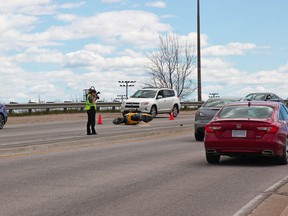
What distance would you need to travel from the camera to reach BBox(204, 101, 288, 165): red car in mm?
13508

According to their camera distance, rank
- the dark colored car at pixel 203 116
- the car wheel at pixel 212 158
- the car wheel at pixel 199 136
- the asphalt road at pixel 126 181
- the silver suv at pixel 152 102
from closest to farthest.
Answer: the asphalt road at pixel 126 181 < the car wheel at pixel 212 158 < the dark colored car at pixel 203 116 < the car wheel at pixel 199 136 < the silver suv at pixel 152 102

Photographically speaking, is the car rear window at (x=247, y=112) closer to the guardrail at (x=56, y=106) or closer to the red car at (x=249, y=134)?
the red car at (x=249, y=134)

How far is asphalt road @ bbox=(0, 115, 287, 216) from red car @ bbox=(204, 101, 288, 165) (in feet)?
1.11

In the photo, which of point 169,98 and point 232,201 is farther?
point 169,98

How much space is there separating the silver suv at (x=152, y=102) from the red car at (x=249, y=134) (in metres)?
22.5

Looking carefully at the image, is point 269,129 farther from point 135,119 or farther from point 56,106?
point 56,106

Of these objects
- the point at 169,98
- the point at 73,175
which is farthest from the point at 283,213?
the point at 169,98

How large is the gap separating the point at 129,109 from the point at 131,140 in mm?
16129

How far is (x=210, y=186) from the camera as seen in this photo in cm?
1052

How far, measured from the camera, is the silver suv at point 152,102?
121ft

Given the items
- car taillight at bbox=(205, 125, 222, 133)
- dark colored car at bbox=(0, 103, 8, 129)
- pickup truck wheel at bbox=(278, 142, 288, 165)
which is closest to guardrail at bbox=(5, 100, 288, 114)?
dark colored car at bbox=(0, 103, 8, 129)

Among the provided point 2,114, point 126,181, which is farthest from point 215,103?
point 2,114

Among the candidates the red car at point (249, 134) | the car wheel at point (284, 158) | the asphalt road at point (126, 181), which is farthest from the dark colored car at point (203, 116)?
the car wheel at point (284, 158)

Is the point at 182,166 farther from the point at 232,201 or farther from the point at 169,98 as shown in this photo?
the point at 169,98
